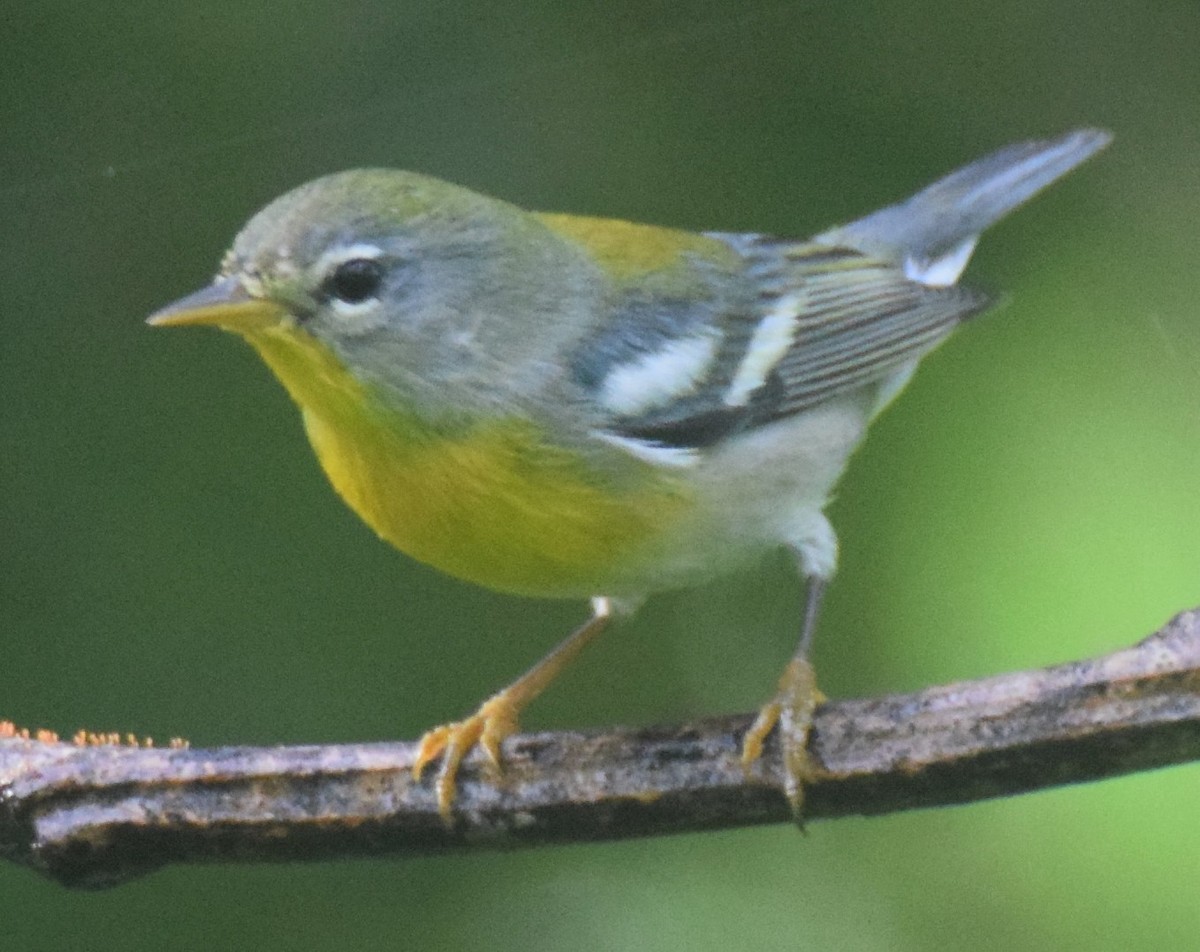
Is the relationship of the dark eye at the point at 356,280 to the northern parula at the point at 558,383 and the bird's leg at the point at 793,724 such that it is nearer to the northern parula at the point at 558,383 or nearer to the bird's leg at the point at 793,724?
the northern parula at the point at 558,383

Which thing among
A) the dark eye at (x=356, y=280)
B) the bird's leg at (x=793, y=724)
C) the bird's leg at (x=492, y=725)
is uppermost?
the dark eye at (x=356, y=280)

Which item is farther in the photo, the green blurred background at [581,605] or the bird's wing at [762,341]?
the green blurred background at [581,605]

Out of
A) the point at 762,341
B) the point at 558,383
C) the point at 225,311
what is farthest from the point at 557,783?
the point at 762,341

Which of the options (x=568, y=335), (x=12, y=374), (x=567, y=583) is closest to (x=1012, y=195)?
(x=568, y=335)

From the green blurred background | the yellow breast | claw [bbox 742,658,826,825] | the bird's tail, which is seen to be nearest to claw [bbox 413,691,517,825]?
the yellow breast

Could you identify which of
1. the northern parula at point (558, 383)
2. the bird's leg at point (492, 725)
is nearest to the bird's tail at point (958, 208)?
the northern parula at point (558, 383)

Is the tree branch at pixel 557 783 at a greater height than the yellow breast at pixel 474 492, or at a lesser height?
lesser

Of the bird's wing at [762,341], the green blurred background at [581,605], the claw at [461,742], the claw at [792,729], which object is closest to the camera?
the claw at [792,729]

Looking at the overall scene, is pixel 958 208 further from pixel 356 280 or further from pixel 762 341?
pixel 356 280

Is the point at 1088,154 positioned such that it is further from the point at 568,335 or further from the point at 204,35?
the point at 204,35
